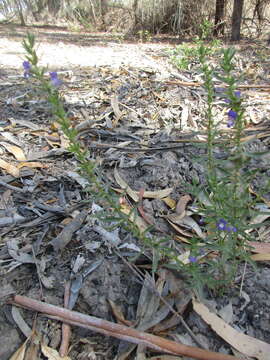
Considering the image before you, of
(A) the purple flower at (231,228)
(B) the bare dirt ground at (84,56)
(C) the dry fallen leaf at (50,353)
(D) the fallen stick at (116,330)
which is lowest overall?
(C) the dry fallen leaf at (50,353)

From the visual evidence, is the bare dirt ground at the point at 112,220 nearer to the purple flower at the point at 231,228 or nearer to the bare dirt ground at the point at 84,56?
the purple flower at the point at 231,228

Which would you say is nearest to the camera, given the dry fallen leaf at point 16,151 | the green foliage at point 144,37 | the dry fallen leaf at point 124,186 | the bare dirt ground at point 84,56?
the dry fallen leaf at point 124,186

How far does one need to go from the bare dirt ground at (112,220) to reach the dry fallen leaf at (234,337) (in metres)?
0.03

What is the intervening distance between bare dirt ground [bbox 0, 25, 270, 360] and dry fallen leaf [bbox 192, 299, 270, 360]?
3 centimetres

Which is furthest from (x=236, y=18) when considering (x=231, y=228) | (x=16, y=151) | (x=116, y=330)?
(x=116, y=330)

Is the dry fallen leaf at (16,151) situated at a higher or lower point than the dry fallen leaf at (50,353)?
higher

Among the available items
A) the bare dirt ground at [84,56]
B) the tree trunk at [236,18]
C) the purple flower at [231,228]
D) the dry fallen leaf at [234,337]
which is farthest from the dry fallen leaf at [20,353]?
the tree trunk at [236,18]

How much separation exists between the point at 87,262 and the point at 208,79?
1302mm

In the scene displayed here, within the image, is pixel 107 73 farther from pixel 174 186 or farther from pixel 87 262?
pixel 87 262

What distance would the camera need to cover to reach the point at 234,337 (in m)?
1.66

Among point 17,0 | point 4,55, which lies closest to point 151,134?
point 4,55

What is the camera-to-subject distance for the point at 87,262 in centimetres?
200

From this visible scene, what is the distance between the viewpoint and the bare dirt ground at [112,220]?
172 centimetres

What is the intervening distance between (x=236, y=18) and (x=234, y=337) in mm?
8226
